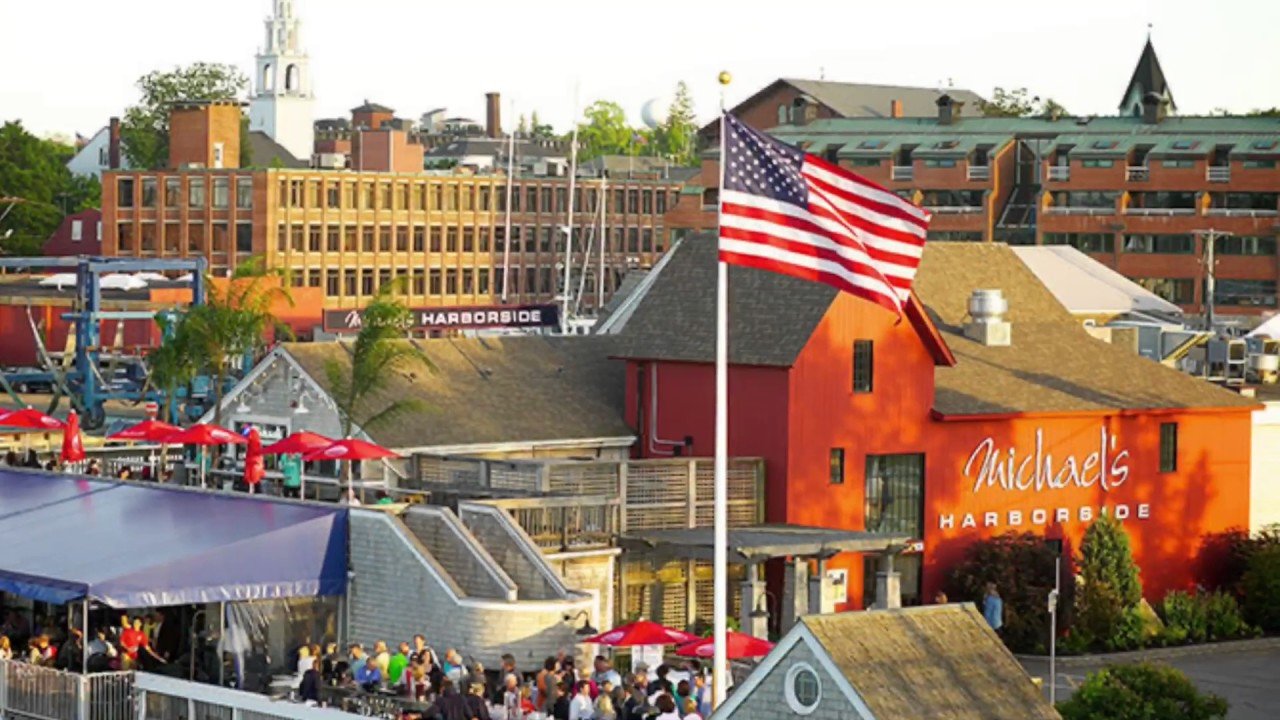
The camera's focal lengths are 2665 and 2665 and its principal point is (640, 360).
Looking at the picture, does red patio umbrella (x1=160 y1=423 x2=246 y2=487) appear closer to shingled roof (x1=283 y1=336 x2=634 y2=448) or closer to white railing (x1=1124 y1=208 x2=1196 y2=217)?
shingled roof (x1=283 y1=336 x2=634 y2=448)

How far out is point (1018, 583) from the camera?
5288 cm

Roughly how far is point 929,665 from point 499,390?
89.1ft

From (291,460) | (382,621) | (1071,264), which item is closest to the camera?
(382,621)

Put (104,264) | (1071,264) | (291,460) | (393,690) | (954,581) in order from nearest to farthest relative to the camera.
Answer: (393,690)
(291,460)
(954,581)
(104,264)
(1071,264)

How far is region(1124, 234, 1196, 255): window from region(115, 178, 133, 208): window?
59.9 m

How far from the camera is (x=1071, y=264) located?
94062mm

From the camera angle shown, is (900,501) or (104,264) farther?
(104,264)

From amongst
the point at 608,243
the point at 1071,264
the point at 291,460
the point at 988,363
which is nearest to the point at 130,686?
the point at 291,460

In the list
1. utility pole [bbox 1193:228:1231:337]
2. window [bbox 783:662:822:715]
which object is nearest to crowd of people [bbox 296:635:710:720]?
window [bbox 783:662:822:715]

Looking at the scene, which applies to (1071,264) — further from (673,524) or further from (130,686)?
(130,686)

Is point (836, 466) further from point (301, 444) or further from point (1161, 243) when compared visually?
point (1161, 243)

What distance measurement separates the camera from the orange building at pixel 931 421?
52.5 metres

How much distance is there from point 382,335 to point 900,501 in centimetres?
1099

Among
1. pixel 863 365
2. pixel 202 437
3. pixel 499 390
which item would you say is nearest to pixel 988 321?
pixel 863 365
